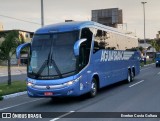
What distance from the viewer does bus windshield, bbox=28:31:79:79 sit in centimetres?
1462

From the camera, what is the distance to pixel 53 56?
14883 millimetres

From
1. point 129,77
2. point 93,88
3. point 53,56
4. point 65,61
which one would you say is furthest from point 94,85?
point 129,77

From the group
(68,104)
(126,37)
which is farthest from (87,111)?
(126,37)

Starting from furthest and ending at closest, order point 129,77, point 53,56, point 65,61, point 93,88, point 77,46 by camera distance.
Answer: point 129,77 < point 93,88 < point 53,56 < point 65,61 < point 77,46

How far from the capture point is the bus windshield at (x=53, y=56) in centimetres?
1462

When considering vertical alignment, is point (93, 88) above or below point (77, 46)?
below

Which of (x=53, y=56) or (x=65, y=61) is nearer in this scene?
(x=65, y=61)

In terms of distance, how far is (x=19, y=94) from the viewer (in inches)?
802

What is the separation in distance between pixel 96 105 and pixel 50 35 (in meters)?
3.59

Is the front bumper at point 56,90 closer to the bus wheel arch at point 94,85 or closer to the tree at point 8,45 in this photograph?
the bus wheel arch at point 94,85

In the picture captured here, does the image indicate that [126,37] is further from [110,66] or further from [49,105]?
[49,105]

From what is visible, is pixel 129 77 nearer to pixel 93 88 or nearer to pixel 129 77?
pixel 129 77

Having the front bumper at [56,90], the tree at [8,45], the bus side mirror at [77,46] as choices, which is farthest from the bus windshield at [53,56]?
the tree at [8,45]

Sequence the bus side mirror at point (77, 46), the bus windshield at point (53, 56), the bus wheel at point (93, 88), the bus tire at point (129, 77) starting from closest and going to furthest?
the bus side mirror at point (77, 46), the bus windshield at point (53, 56), the bus wheel at point (93, 88), the bus tire at point (129, 77)
